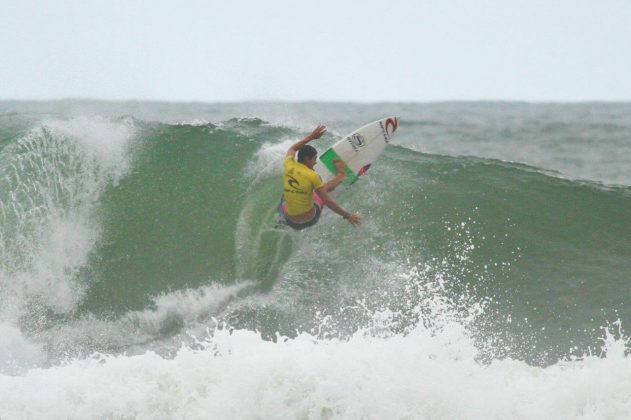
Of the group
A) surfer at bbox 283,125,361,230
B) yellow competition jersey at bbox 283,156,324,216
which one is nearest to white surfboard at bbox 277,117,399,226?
surfer at bbox 283,125,361,230

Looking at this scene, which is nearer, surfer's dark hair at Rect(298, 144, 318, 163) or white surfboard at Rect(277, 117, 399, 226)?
surfer's dark hair at Rect(298, 144, 318, 163)

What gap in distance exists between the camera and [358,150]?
8.62 m

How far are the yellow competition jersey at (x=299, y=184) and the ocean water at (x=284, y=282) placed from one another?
1054 mm

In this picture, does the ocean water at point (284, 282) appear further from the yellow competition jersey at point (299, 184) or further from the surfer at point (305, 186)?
the yellow competition jersey at point (299, 184)

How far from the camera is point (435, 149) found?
11930mm

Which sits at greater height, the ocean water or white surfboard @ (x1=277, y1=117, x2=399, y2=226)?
white surfboard @ (x1=277, y1=117, x2=399, y2=226)

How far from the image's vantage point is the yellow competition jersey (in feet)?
23.1

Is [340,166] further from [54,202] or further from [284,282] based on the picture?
[54,202]

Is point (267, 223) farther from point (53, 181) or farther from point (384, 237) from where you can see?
point (53, 181)

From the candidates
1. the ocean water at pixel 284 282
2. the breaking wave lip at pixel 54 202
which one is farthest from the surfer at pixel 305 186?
the breaking wave lip at pixel 54 202

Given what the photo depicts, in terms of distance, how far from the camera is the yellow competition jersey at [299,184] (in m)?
7.04

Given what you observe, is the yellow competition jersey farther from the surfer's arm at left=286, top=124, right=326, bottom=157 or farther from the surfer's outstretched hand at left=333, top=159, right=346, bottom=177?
the surfer's outstretched hand at left=333, top=159, right=346, bottom=177

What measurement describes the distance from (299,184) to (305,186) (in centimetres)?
6

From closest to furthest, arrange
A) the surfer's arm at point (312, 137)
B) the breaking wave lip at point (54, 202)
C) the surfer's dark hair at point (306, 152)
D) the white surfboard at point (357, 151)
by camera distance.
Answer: the surfer's arm at point (312, 137) < the surfer's dark hair at point (306, 152) < the breaking wave lip at point (54, 202) < the white surfboard at point (357, 151)
